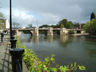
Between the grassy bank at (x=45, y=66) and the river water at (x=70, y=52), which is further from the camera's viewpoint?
the river water at (x=70, y=52)

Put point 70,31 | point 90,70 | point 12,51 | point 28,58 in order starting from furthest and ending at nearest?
point 70,31
point 90,70
point 28,58
point 12,51

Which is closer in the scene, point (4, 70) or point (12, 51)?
point (12, 51)

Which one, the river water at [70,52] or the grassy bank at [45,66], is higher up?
the grassy bank at [45,66]

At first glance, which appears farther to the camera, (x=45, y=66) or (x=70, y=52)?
(x=70, y=52)

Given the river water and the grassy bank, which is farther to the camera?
the river water

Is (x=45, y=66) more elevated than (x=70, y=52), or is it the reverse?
(x=45, y=66)

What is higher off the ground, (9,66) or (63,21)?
(63,21)

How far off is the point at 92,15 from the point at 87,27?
22.3 m

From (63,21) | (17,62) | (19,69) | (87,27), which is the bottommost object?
(19,69)

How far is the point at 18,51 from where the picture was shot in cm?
185

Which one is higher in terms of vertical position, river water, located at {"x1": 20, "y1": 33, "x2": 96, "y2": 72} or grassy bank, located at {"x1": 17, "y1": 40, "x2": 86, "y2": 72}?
grassy bank, located at {"x1": 17, "y1": 40, "x2": 86, "y2": 72}

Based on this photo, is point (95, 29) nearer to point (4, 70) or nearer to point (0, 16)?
point (0, 16)

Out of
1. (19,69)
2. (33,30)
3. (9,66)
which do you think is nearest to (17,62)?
(19,69)

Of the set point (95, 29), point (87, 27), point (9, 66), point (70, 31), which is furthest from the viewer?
point (70, 31)
